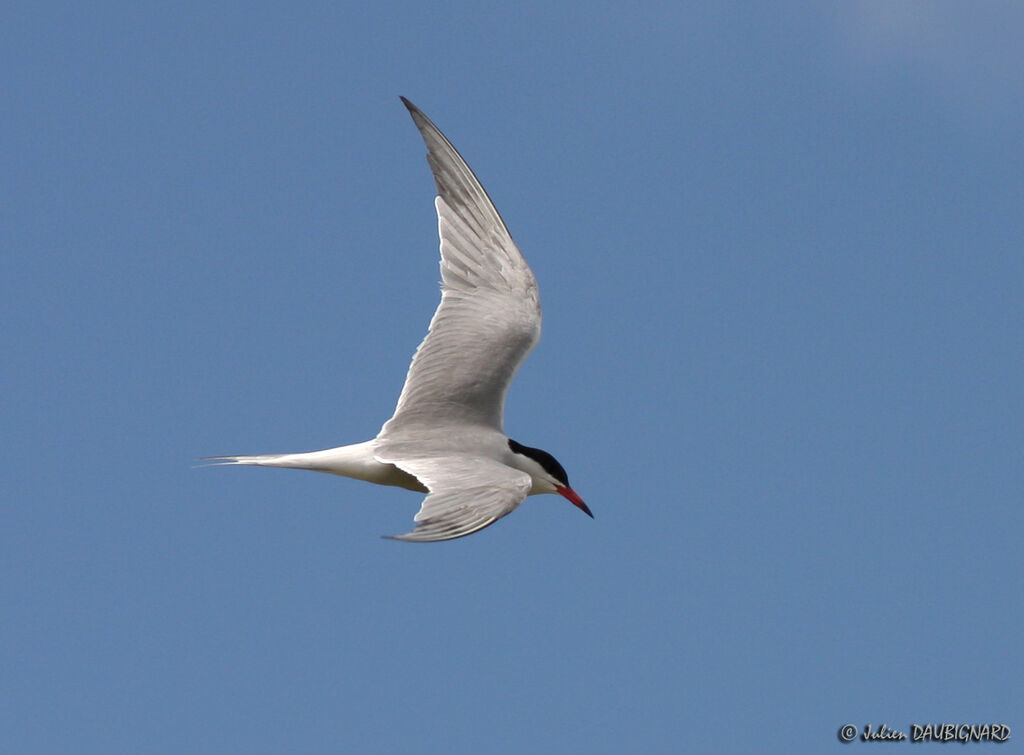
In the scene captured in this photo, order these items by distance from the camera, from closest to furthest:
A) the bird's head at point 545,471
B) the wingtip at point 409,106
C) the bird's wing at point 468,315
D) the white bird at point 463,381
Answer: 1. the white bird at point 463,381
2. the bird's head at point 545,471
3. the bird's wing at point 468,315
4. the wingtip at point 409,106

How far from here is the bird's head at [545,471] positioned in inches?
398

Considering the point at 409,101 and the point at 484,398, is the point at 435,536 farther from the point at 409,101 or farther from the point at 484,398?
the point at 409,101

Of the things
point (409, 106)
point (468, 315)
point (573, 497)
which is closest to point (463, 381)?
point (468, 315)

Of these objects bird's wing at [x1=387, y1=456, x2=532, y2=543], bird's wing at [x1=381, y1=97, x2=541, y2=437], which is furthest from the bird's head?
bird's wing at [x1=387, y1=456, x2=532, y2=543]

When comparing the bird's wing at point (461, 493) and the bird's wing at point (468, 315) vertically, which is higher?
the bird's wing at point (468, 315)

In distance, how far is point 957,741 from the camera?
375 inches

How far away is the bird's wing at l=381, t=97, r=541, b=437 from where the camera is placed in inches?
405

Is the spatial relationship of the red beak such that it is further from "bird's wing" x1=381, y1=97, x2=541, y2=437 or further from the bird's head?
"bird's wing" x1=381, y1=97, x2=541, y2=437

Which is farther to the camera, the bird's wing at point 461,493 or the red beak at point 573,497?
the red beak at point 573,497

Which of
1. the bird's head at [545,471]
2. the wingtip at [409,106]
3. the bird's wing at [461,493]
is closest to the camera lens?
the bird's wing at [461,493]

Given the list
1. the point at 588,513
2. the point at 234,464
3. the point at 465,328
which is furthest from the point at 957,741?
the point at 234,464

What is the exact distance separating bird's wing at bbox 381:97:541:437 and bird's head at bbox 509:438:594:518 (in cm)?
34

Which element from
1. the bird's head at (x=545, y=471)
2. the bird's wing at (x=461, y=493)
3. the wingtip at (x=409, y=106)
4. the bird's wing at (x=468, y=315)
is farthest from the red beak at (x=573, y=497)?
the wingtip at (x=409, y=106)

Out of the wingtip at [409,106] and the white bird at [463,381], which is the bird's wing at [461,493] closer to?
the white bird at [463,381]
